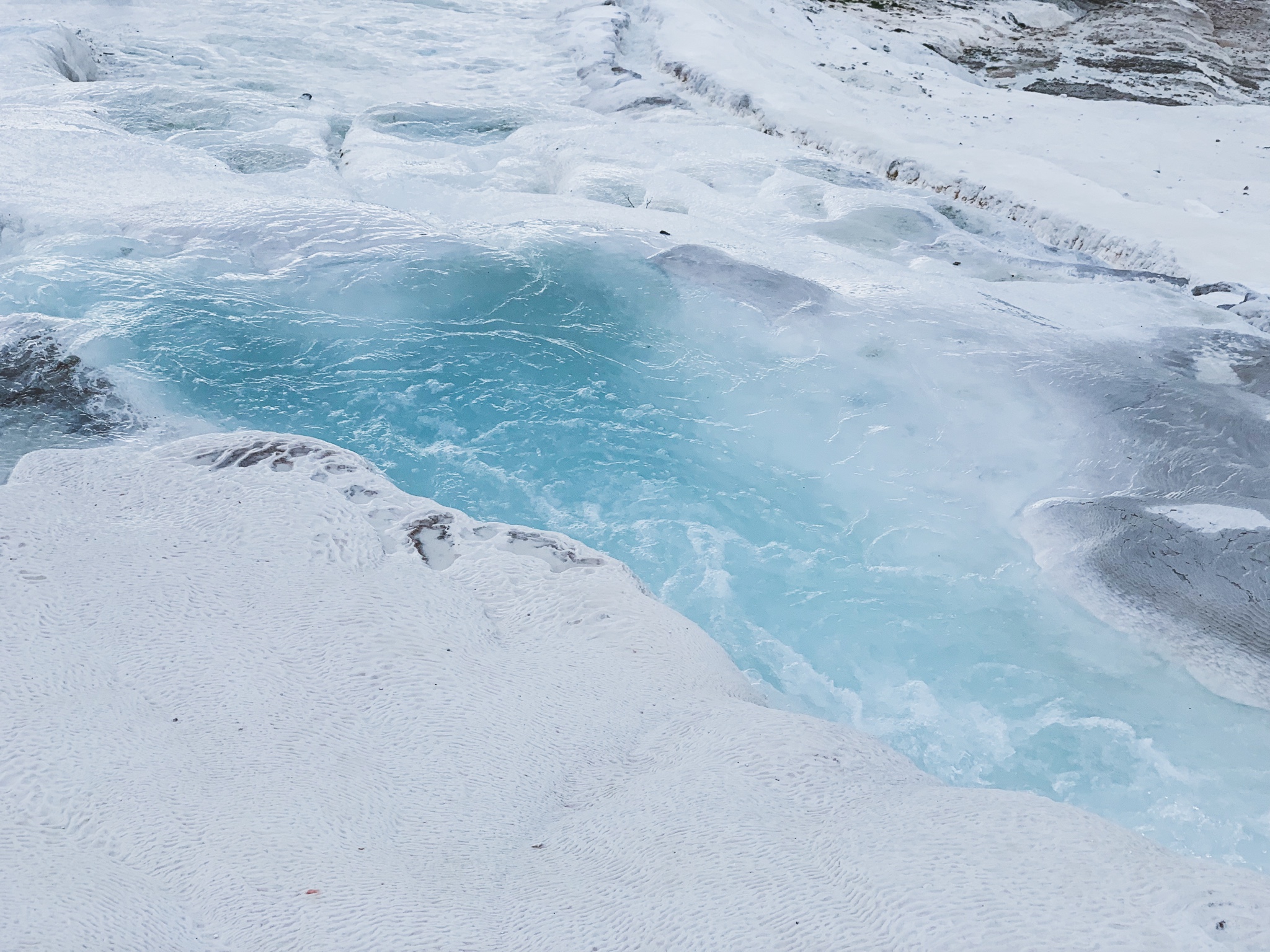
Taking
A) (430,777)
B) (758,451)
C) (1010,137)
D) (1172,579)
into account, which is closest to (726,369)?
(758,451)

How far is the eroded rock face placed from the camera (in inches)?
443

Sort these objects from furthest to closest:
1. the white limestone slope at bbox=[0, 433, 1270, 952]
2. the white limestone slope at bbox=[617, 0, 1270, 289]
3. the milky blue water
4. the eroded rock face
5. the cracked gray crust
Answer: the eroded rock face → the white limestone slope at bbox=[617, 0, 1270, 289] → the cracked gray crust → the milky blue water → the white limestone slope at bbox=[0, 433, 1270, 952]

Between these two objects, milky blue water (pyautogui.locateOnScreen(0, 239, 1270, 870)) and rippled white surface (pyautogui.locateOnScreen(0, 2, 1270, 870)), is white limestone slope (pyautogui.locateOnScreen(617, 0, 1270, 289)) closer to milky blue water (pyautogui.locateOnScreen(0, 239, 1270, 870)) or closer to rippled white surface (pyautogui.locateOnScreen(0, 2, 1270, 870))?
rippled white surface (pyautogui.locateOnScreen(0, 2, 1270, 870))

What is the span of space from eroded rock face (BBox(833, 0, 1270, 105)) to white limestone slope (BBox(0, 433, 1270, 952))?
37.3 ft

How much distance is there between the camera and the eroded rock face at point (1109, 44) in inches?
443

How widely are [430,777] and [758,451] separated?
10.5 ft

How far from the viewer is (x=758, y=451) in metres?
5.16

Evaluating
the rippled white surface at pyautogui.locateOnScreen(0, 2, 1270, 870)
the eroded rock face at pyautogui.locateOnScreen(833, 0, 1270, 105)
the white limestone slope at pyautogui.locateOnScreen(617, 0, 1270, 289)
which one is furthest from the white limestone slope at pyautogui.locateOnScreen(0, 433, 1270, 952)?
the eroded rock face at pyautogui.locateOnScreen(833, 0, 1270, 105)

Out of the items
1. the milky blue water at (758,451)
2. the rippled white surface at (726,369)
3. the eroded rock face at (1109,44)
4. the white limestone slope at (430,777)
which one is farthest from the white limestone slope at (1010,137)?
the white limestone slope at (430,777)

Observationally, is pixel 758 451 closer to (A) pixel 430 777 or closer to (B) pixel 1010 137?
(A) pixel 430 777

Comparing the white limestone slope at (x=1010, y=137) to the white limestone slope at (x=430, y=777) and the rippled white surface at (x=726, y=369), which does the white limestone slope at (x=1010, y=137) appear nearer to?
the rippled white surface at (x=726, y=369)

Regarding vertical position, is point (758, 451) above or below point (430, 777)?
below

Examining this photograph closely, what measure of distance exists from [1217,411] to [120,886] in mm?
6031

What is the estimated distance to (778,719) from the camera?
263 centimetres
